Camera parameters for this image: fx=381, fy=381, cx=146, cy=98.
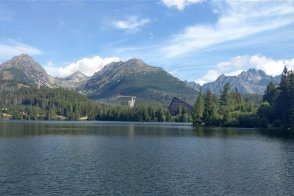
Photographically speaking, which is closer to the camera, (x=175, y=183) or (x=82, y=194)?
(x=82, y=194)

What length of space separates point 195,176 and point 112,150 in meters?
37.3

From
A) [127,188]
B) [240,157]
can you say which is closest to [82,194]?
[127,188]

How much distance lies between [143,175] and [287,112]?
129338 mm

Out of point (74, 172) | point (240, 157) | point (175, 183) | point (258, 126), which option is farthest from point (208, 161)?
point (258, 126)

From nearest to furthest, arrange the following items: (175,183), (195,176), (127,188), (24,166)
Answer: (127,188), (175,183), (195,176), (24,166)

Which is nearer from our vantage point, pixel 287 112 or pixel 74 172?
pixel 74 172

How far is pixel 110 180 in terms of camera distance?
55.6 meters

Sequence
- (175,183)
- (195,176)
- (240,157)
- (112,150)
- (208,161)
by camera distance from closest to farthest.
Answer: (175,183)
(195,176)
(208,161)
(240,157)
(112,150)

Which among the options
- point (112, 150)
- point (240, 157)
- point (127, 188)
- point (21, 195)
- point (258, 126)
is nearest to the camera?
point (21, 195)

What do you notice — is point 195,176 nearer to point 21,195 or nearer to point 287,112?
point 21,195

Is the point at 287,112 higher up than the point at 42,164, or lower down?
higher up

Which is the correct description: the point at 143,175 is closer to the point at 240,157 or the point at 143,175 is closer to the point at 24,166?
the point at 24,166

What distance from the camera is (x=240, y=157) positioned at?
80.3m

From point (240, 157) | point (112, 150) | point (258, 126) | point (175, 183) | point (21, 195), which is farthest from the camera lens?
point (258, 126)
